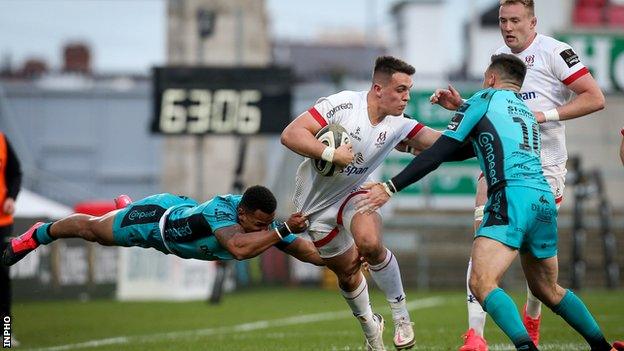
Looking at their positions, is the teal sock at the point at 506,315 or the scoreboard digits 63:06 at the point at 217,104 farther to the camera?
the scoreboard digits 63:06 at the point at 217,104

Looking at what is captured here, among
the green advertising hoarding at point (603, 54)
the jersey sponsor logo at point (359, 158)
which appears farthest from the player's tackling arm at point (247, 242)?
the green advertising hoarding at point (603, 54)

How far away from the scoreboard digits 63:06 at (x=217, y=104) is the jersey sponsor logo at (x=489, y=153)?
13985mm

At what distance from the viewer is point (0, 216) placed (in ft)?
43.5

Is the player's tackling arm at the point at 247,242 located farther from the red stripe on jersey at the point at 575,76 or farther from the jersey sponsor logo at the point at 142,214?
the red stripe on jersey at the point at 575,76

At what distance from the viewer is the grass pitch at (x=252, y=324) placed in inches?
508

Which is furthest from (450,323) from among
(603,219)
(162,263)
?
(603,219)

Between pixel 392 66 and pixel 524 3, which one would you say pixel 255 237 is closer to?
pixel 392 66

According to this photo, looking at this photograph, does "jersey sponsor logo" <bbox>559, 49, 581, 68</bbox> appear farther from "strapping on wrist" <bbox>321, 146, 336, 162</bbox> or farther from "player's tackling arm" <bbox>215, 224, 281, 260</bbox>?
"player's tackling arm" <bbox>215, 224, 281, 260</bbox>

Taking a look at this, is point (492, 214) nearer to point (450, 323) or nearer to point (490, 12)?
point (450, 323)

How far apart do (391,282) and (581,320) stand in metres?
1.88

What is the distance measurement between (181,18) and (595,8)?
12204mm

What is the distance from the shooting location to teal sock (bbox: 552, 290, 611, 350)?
9312 millimetres

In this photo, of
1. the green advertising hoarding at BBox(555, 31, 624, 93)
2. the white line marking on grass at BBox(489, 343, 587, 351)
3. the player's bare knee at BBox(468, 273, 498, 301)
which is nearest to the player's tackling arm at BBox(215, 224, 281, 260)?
the player's bare knee at BBox(468, 273, 498, 301)

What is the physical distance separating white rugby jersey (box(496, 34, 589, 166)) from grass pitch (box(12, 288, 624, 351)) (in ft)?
6.41
